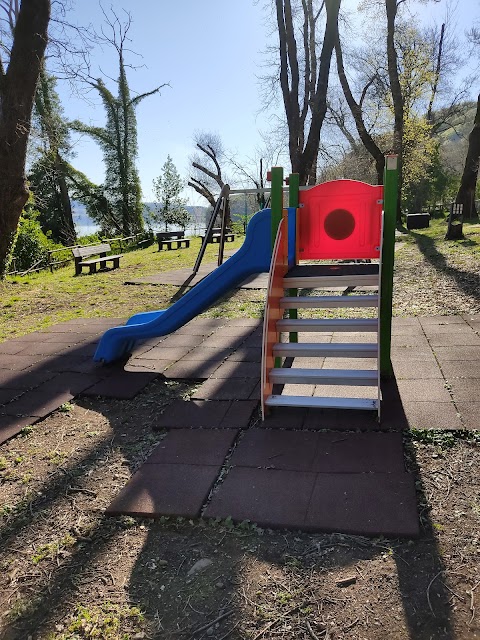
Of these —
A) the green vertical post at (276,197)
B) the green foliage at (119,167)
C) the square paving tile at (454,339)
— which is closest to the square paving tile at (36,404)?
the green vertical post at (276,197)

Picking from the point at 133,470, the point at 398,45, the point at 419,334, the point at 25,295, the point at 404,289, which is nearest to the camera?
the point at 133,470

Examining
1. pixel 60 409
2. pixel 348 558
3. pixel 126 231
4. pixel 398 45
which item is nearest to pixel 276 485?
pixel 348 558

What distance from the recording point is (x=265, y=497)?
7.48ft

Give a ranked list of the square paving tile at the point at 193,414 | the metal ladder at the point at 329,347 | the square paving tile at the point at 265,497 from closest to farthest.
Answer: the square paving tile at the point at 265,497 → the metal ladder at the point at 329,347 → the square paving tile at the point at 193,414

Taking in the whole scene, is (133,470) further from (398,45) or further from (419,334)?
(398,45)

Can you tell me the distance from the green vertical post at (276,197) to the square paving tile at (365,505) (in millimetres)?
1906

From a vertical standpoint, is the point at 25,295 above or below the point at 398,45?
below

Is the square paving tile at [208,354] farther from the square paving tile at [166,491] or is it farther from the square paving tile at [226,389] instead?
the square paving tile at [166,491]

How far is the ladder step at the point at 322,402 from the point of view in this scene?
2.90 metres

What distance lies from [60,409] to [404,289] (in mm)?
5081

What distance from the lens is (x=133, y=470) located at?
267 cm

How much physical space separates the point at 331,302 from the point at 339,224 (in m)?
0.79

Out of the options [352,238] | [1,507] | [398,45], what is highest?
[398,45]

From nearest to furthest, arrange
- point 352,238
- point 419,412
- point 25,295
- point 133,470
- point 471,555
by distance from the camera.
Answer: point 471,555, point 133,470, point 419,412, point 352,238, point 25,295
